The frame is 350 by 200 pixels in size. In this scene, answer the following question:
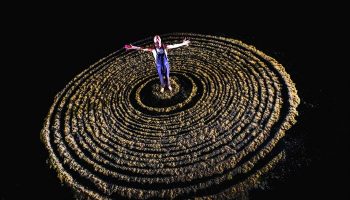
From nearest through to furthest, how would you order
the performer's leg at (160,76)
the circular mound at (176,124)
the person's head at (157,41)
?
the circular mound at (176,124) → the person's head at (157,41) → the performer's leg at (160,76)

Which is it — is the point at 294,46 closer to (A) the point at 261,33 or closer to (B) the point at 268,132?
(A) the point at 261,33

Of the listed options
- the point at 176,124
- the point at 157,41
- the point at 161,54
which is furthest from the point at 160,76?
the point at 176,124

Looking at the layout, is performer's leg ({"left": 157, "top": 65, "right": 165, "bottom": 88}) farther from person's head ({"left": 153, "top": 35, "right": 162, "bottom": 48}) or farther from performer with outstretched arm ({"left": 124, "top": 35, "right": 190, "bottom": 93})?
person's head ({"left": 153, "top": 35, "right": 162, "bottom": 48})

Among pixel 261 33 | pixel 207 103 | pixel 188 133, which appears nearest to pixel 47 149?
pixel 188 133

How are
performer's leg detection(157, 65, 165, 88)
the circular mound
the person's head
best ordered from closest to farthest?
1. the circular mound
2. the person's head
3. performer's leg detection(157, 65, 165, 88)

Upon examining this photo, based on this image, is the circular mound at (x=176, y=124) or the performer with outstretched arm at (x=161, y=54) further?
Answer: the performer with outstretched arm at (x=161, y=54)

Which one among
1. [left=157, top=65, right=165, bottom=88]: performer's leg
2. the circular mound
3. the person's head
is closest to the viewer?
the circular mound

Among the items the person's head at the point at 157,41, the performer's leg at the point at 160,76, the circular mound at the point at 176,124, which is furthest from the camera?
the performer's leg at the point at 160,76

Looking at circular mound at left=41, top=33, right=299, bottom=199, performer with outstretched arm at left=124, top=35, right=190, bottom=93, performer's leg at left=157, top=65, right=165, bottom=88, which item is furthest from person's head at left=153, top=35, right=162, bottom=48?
circular mound at left=41, top=33, right=299, bottom=199

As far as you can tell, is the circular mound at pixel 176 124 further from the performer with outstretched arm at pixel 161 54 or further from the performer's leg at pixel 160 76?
the performer with outstretched arm at pixel 161 54

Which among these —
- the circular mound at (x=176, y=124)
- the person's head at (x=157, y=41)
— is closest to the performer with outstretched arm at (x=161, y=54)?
the person's head at (x=157, y=41)
